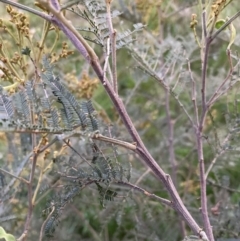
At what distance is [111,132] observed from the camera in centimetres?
82

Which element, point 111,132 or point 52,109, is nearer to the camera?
point 52,109

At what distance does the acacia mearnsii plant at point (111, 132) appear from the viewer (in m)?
0.53

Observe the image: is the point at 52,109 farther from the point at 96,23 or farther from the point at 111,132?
the point at 111,132

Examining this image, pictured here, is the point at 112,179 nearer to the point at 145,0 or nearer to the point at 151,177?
the point at 151,177

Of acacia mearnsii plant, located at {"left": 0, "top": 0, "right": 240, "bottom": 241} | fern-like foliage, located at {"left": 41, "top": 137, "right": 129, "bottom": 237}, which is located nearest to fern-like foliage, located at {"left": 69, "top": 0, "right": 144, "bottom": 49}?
acacia mearnsii plant, located at {"left": 0, "top": 0, "right": 240, "bottom": 241}

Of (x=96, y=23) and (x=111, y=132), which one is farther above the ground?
(x=96, y=23)

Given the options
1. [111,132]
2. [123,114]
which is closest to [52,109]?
[123,114]

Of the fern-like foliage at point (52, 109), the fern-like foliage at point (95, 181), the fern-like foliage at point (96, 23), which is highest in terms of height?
the fern-like foliage at point (96, 23)

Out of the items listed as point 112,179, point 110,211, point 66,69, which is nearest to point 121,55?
point 66,69

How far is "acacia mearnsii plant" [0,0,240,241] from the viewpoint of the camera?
529mm

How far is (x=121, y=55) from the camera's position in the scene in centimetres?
153

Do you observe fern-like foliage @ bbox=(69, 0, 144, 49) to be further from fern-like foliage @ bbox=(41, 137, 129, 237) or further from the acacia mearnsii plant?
fern-like foliage @ bbox=(41, 137, 129, 237)

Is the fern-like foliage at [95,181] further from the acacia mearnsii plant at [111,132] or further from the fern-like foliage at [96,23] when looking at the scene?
the fern-like foliage at [96,23]

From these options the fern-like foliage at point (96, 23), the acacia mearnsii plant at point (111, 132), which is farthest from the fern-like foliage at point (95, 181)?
the fern-like foliage at point (96, 23)
